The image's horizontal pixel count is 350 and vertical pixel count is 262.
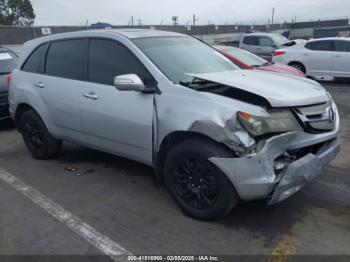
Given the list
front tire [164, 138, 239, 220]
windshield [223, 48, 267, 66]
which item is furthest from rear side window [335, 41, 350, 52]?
front tire [164, 138, 239, 220]

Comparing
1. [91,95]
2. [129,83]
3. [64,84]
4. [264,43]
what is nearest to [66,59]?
[64,84]

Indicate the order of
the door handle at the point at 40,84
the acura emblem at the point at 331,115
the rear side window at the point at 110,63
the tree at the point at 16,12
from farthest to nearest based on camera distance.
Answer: the tree at the point at 16,12 → the door handle at the point at 40,84 → the rear side window at the point at 110,63 → the acura emblem at the point at 331,115

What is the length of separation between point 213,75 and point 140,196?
62.6 inches

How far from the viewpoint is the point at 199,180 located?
10.9 ft

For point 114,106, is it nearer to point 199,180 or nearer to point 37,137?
point 199,180

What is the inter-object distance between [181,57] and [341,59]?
9448 mm

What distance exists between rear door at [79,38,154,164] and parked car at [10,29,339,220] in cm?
1

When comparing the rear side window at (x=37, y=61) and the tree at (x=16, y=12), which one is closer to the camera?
the rear side window at (x=37, y=61)

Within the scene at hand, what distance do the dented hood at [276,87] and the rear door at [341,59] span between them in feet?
29.4

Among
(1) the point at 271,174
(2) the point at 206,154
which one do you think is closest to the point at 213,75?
(2) the point at 206,154

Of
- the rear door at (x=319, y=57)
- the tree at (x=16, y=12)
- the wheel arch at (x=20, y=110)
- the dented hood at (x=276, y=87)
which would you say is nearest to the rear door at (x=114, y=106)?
the dented hood at (x=276, y=87)

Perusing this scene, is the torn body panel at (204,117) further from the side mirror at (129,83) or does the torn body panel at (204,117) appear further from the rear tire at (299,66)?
the rear tire at (299,66)

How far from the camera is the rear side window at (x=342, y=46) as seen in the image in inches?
462

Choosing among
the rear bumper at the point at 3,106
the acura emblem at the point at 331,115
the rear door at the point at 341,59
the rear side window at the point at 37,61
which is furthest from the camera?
the rear door at the point at 341,59
